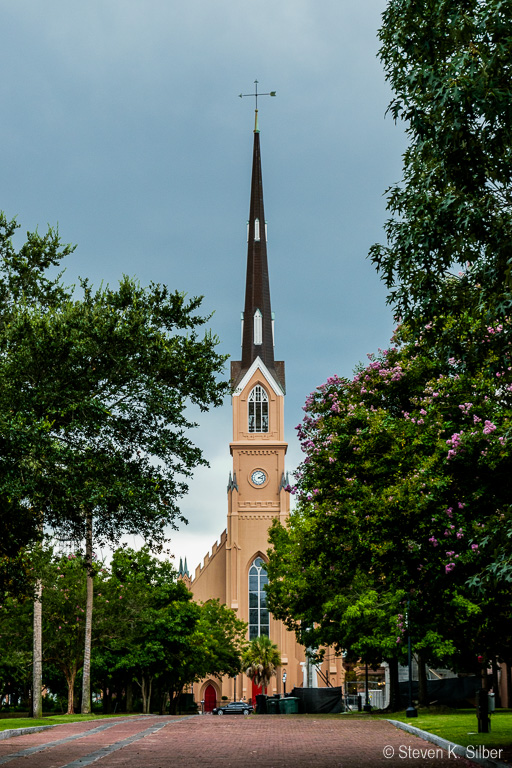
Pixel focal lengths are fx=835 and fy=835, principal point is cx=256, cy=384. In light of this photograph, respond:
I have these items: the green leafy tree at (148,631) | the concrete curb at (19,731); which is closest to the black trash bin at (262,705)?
the green leafy tree at (148,631)

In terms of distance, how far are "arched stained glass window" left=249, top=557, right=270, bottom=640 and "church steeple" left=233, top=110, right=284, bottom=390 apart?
16.3 m

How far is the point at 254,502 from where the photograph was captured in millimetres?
69938

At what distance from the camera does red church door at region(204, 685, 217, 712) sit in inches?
2655

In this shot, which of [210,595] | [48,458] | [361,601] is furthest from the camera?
[210,595]

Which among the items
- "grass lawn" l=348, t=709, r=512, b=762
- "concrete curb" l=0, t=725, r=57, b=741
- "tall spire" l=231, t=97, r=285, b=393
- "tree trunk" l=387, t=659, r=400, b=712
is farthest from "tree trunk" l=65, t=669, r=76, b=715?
"tall spire" l=231, t=97, r=285, b=393

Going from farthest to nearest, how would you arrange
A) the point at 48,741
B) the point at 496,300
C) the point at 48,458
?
the point at 48,741 → the point at 48,458 → the point at 496,300

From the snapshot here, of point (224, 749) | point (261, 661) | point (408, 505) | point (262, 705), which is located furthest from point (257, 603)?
point (224, 749)

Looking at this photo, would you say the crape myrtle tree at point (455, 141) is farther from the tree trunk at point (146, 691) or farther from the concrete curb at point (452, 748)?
the tree trunk at point (146, 691)

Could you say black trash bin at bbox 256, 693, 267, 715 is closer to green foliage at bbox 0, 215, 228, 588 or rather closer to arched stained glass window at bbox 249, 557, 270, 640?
arched stained glass window at bbox 249, 557, 270, 640

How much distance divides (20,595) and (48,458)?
7.50 meters

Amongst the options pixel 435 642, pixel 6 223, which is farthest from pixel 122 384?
pixel 435 642

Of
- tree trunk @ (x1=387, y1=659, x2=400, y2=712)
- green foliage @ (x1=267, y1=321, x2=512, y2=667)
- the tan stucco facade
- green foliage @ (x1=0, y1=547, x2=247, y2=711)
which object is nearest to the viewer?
green foliage @ (x1=267, y1=321, x2=512, y2=667)

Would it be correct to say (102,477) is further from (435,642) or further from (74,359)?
(435,642)

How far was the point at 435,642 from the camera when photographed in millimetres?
25266
